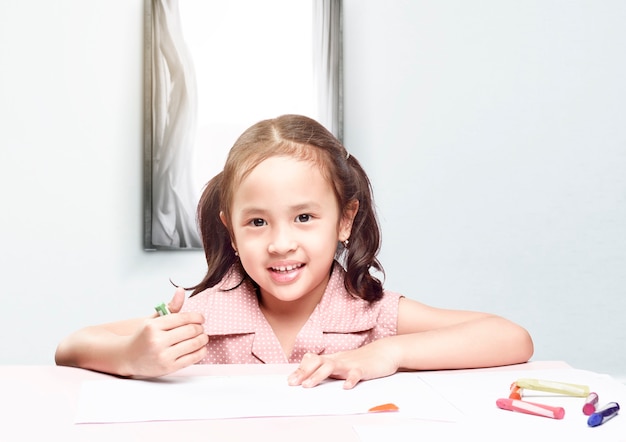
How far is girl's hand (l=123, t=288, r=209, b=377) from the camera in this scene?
708 mm

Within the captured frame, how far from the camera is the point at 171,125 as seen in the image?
2201 mm

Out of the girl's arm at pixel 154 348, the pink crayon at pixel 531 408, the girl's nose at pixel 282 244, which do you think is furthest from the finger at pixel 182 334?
the pink crayon at pixel 531 408

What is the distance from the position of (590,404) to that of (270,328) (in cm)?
54

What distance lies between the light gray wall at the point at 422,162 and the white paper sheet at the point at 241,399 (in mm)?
1556

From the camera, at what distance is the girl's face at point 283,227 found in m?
0.96

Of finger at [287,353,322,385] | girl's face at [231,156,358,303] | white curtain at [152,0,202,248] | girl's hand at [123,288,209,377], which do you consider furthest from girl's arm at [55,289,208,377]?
white curtain at [152,0,202,248]

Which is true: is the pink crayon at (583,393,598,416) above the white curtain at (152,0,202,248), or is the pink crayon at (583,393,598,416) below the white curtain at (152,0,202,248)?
below

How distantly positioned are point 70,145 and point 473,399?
1.82 meters

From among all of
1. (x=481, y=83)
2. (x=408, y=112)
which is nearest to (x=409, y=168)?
(x=408, y=112)

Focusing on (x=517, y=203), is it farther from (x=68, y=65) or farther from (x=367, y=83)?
(x=68, y=65)

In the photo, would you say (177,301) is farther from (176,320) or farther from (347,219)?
(347,219)

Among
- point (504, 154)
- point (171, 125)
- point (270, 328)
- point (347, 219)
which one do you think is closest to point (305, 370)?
point (270, 328)

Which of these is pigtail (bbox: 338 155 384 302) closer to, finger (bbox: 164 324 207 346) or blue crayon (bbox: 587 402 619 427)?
finger (bbox: 164 324 207 346)

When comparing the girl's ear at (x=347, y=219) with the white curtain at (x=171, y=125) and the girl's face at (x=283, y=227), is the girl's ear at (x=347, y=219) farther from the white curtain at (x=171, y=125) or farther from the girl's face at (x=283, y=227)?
the white curtain at (x=171, y=125)
